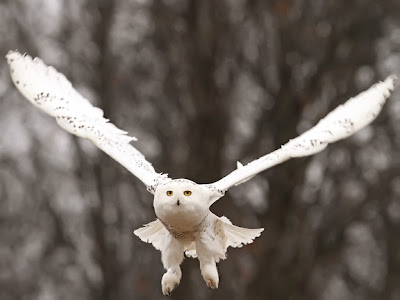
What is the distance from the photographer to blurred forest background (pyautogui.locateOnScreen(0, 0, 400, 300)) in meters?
14.1

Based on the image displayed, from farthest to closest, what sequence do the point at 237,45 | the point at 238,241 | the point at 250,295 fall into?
the point at 237,45
the point at 250,295
the point at 238,241

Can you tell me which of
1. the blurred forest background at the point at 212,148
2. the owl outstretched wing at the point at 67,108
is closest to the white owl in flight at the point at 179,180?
Answer: the owl outstretched wing at the point at 67,108

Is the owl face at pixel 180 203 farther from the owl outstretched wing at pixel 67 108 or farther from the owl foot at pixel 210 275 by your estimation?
the owl outstretched wing at pixel 67 108

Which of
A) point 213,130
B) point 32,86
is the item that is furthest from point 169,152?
point 32,86

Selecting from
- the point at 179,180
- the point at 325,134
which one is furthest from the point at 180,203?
the point at 325,134

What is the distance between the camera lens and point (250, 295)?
1398cm

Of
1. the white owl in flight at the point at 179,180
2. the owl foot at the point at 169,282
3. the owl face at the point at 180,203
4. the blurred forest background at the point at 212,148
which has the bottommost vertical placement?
the owl foot at the point at 169,282

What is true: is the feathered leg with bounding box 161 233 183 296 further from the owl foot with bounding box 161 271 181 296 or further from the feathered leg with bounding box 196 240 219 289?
the feathered leg with bounding box 196 240 219 289

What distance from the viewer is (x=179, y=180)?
5719 millimetres

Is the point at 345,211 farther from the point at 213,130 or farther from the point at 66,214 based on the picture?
the point at 66,214

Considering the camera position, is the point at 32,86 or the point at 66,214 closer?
the point at 32,86

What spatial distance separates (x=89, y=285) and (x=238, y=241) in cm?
876

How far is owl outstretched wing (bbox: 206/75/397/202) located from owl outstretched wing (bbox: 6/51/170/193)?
0.51 metres

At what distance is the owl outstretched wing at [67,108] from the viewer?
6398 millimetres
